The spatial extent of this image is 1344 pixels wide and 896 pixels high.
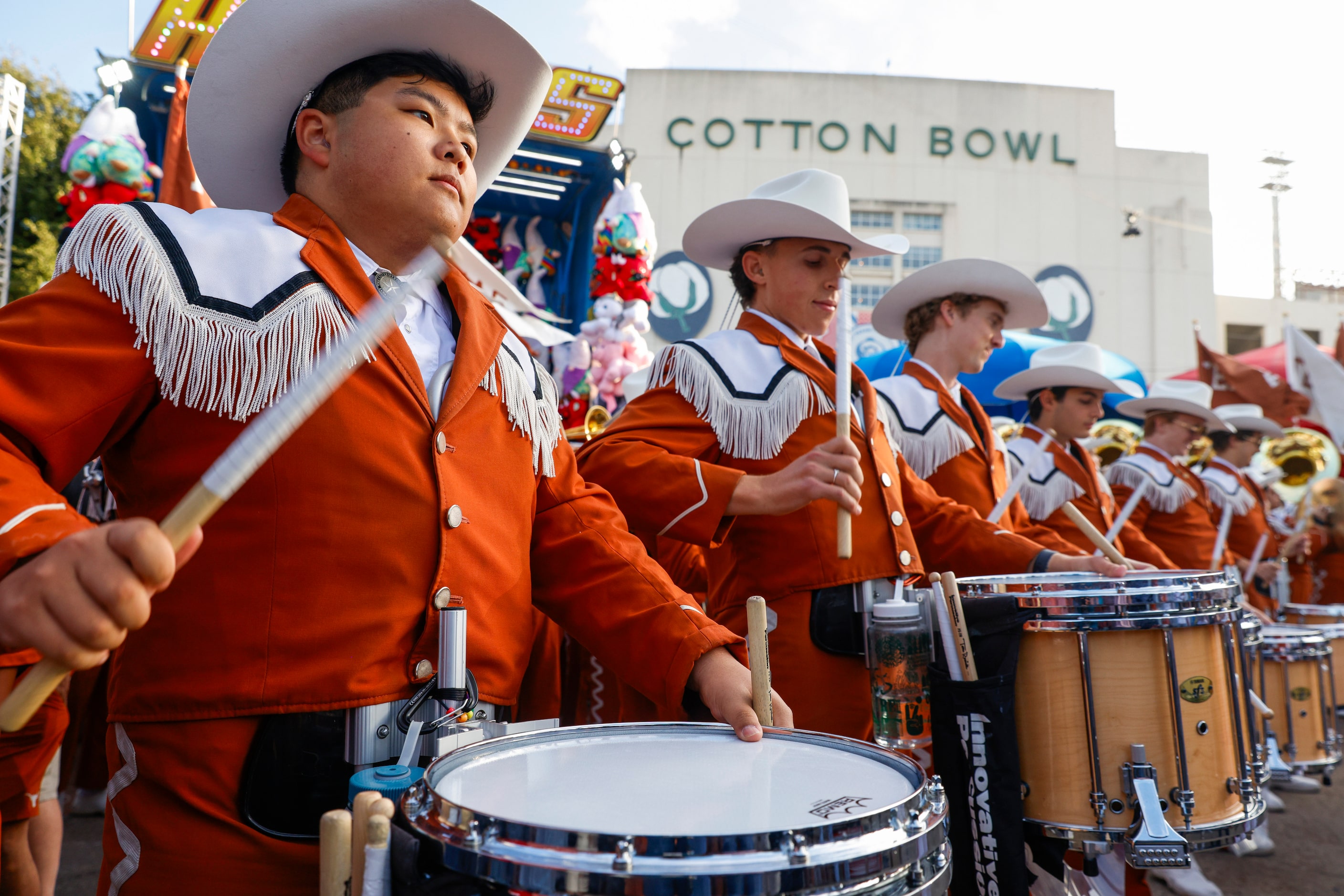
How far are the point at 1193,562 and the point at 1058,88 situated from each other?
15.7 meters

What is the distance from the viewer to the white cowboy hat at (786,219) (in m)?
3.04

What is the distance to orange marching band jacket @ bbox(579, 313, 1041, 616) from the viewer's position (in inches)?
103

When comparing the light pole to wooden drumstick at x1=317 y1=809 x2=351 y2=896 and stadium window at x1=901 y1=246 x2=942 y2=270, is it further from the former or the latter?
wooden drumstick at x1=317 y1=809 x2=351 y2=896

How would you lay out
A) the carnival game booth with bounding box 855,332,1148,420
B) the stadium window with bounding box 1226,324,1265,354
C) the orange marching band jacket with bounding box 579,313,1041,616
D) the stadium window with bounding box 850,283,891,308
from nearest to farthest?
the orange marching band jacket with bounding box 579,313,1041,616 → the carnival game booth with bounding box 855,332,1148,420 → the stadium window with bounding box 850,283,891,308 → the stadium window with bounding box 1226,324,1265,354

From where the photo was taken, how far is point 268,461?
137 cm

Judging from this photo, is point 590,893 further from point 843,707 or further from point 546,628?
point 843,707

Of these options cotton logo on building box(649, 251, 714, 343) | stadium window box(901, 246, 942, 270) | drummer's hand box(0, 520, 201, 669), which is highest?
stadium window box(901, 246, 942, 270)

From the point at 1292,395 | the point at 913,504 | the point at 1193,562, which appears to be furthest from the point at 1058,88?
the point at 913,504

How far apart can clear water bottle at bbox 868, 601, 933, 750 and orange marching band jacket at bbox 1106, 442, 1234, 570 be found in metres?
5.07

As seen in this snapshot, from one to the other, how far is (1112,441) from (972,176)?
9928mm

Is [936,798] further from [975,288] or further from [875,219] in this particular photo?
[875,219]

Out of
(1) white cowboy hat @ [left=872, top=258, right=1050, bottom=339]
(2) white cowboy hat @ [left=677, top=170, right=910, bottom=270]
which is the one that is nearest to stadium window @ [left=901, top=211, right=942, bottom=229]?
(1) white cowboy hat @ [left=872, top=258, right=1050, bottom=339]

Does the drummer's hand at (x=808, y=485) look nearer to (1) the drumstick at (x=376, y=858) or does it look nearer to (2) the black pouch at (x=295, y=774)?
(2) the black pouch at (x=295, y=774)

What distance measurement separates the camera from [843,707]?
2650mm
